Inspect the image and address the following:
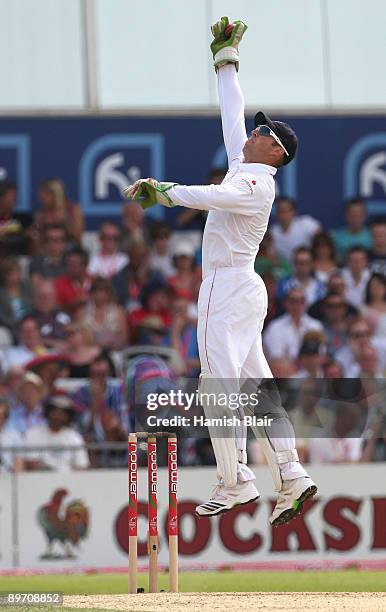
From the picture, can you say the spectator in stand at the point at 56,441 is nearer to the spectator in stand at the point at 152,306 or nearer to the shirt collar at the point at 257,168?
the spectator in stand at the point at 152,306

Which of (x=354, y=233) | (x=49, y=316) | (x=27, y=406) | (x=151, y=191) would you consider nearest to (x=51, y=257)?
(x=49, y=316)

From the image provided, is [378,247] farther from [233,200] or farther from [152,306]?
[233,200]

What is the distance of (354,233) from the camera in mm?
18203

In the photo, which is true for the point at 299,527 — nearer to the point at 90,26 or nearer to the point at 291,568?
the point at 291,568

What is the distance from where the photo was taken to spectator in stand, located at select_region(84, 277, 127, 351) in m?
16.7

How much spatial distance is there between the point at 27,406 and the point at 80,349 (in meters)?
1.04

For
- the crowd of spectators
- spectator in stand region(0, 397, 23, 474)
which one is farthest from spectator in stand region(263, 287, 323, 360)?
spectator in stand region(0, 397, 23, 474)

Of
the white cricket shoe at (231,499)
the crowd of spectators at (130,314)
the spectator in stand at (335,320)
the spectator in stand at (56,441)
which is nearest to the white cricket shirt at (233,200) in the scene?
the white cricket shoe at (231,499)

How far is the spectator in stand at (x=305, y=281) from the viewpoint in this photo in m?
17.2

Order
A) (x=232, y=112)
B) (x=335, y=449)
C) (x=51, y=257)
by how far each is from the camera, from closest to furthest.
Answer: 1. (x=232, y=112)
2. (x=335, y=449)
3. (x=51, y=257)

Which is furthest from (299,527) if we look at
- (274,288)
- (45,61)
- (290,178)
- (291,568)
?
(45,61)

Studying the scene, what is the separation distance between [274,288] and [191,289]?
0.93 metres

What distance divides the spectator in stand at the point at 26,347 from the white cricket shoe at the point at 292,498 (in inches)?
254

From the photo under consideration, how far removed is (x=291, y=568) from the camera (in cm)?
1509
